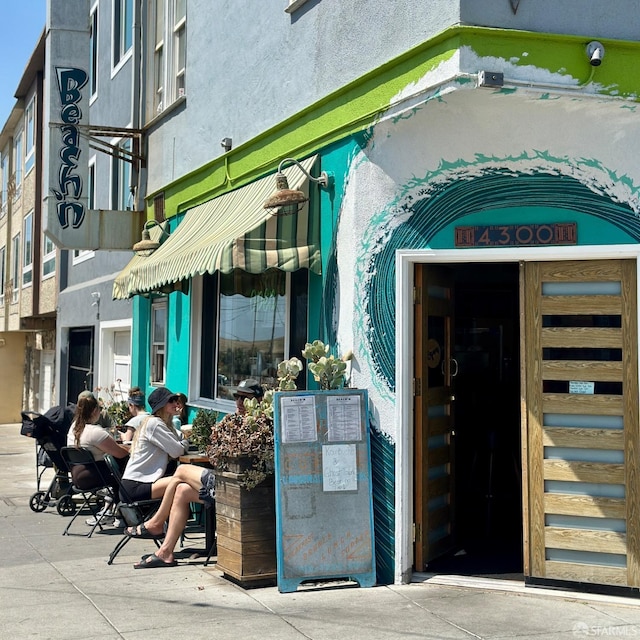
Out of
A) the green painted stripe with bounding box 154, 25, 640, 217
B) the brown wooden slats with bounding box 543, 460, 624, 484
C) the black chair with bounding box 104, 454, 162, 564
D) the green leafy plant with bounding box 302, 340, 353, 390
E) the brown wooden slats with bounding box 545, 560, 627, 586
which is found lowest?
the brown wooden slats with bounding box 545, 560, 627, 586

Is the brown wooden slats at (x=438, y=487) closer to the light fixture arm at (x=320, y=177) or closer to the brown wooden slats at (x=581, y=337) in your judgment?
the brown wooden slats at (x=581, y=337)

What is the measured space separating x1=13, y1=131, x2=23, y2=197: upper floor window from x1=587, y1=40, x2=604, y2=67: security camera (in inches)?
886

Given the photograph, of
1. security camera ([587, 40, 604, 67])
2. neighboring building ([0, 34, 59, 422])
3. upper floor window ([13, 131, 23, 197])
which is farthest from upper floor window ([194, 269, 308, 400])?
upper floor window ([13, 131, 23, 197])

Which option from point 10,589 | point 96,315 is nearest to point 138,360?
point 96,315

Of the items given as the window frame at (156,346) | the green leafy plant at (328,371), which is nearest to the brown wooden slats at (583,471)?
the green leafy plant at (328,371)

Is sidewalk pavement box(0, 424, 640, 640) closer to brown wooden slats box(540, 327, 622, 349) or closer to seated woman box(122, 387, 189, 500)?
seated woman box(122, 387, 189, 500)

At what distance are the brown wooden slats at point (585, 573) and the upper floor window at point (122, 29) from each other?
10.4m

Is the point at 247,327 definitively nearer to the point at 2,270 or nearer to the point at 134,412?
the point at 134,412

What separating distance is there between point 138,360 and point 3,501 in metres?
2.58

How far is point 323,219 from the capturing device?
779cm

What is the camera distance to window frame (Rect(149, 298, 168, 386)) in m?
A: 11.6

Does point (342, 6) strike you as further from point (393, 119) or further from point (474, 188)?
point (474, 188)

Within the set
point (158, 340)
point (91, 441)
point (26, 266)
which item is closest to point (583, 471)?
point (91, 441)

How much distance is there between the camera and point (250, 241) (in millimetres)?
7574
